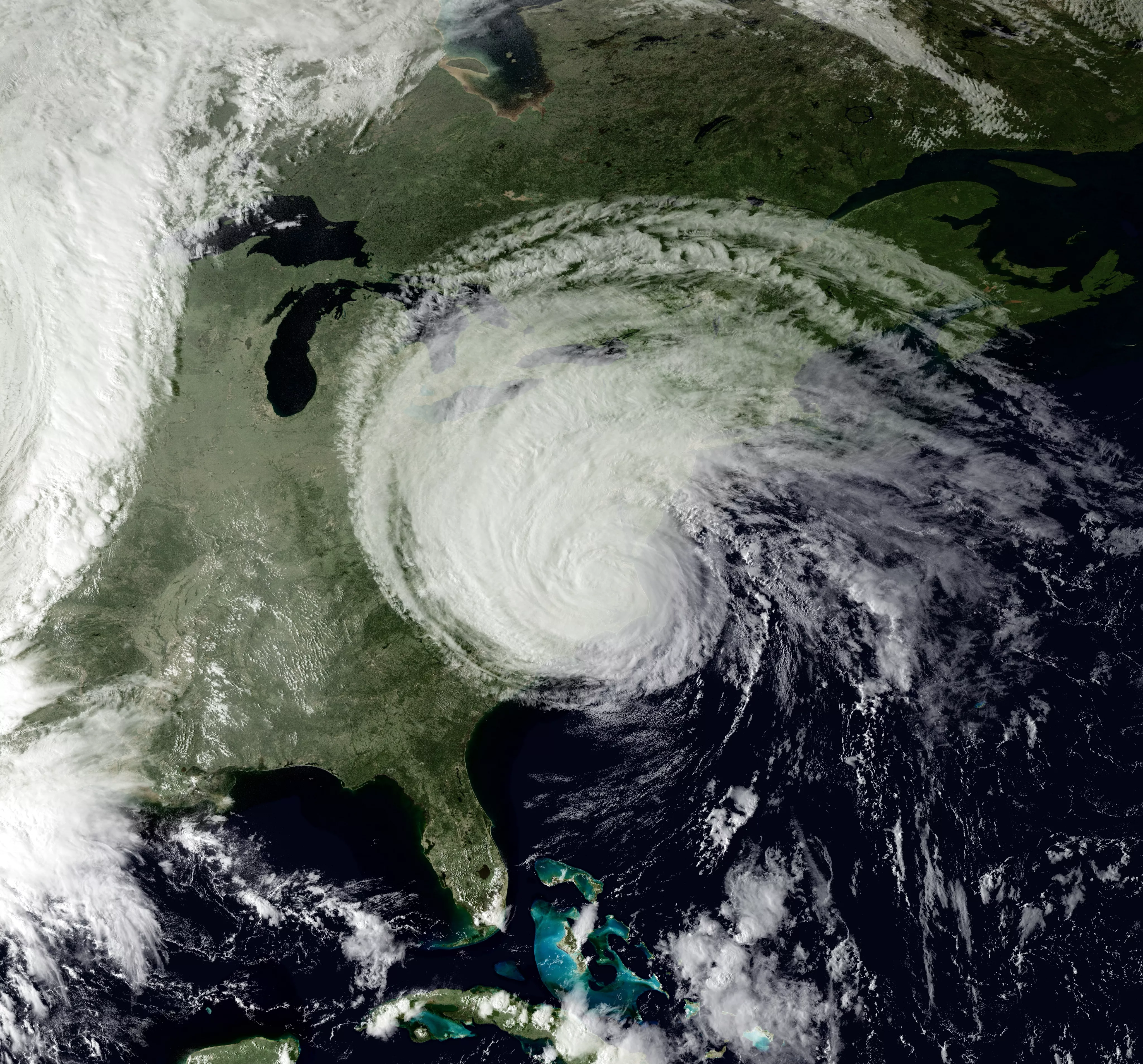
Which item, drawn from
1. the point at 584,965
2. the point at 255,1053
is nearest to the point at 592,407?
the point at 584,965

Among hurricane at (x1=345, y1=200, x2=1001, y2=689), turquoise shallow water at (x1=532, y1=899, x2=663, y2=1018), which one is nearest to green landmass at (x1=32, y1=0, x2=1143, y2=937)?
hurricane at (x1=345, y1=200, x2=1001, y2=689)

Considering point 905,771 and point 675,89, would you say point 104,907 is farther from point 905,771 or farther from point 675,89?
point 675,89

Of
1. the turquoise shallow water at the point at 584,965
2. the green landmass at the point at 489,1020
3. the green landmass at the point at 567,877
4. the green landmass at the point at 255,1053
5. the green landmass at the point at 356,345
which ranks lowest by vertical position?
the green landmass at the point at 255,1053

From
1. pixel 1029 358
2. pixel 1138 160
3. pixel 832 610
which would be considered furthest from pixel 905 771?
pixel 1138 160

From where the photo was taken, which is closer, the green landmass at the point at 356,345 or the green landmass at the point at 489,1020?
the green landmass at the point at 489,1020

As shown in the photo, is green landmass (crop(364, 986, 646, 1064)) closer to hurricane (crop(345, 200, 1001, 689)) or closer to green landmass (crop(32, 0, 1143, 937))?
green landmass (crop(32, 0, 1143, 937))

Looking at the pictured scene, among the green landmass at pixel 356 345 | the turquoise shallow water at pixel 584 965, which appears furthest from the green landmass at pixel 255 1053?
the turquoise shallow water at pixel 584 965

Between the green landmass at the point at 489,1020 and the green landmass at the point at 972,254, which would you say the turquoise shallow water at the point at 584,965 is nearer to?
the green landmass at the point at 489,1020

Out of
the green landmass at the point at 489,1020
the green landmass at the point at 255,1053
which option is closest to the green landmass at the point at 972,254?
the green landmass at the point at 489,1020

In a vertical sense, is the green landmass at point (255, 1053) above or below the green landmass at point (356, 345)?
below
